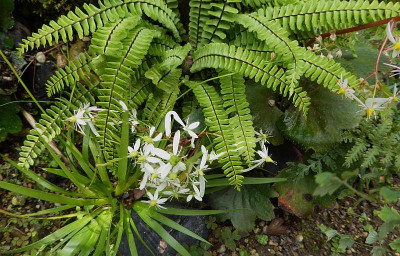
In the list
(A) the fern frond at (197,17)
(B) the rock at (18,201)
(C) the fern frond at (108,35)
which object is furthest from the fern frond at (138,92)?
(B) the rock at (18,201)

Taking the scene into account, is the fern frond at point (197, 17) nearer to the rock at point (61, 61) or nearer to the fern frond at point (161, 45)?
the fern frond at point (161, 45)

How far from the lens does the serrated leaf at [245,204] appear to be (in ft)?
5.85

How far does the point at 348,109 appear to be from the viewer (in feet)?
5.41

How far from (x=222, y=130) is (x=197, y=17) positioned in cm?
68

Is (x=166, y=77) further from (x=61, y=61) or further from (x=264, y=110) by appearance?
(x=61, y=61)

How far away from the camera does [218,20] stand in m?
1.73

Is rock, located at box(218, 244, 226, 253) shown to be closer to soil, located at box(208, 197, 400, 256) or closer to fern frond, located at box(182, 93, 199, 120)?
soil, located at box(208, 197, 400, 256)

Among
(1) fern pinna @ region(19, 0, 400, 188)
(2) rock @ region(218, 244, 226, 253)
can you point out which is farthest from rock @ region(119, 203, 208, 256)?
(1) fern pinna @ region(19, 0, 400, 188)

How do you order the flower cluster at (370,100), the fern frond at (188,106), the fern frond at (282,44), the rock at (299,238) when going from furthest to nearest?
the rock at (299,238), the fern frond at (188,106), the fern frond at (282,44), the flower cluster at (370,100)

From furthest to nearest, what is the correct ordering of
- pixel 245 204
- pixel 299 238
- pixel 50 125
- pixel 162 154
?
pixel 299 238 < pixel 245 204 < pixel 50 125 < pixel 162 154

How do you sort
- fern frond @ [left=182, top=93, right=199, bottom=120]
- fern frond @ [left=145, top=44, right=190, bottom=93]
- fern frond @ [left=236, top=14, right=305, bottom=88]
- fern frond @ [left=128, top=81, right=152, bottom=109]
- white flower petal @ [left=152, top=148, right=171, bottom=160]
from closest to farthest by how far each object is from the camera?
1. white flower petal @ [left=152, top=148, right=171, bottom=160]
2. fern frond @ [left=236, top=14, right=305, bottom=88]
3. fern frond @ [left=145, top=44, right=190, bottom=93]
4. fern frond @ [left=128, top=81, right=152, bottom=109]
5. fern frond @ [left=182, top=93, right=199, bottom=120]

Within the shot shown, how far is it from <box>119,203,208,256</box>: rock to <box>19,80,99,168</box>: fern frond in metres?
0.59

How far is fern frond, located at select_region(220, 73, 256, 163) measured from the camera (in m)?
1.48

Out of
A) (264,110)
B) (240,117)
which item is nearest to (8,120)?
(240,117)
